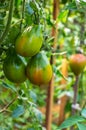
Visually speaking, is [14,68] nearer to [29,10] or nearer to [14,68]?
[14,68]

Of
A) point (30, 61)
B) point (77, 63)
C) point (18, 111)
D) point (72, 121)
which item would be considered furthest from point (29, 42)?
point (77, 63)

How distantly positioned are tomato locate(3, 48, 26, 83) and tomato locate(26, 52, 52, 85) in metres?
0.02

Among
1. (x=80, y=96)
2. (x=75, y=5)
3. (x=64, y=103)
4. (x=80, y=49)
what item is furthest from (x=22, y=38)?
(x=64, y=103)

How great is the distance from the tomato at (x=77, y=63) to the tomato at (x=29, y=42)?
→ 55 cm

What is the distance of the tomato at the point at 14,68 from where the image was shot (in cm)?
83

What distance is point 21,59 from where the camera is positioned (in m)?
0.86

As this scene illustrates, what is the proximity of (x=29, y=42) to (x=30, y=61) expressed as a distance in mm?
68

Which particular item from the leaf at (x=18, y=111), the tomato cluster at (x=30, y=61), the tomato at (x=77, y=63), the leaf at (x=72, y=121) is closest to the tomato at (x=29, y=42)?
the tomato cluster at (x=30, y=61)

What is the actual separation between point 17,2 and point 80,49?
2.04 feet

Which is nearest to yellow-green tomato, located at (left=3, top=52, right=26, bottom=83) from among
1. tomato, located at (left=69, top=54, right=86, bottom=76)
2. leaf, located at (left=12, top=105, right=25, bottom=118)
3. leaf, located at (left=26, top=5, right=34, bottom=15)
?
leaf, located at (left=26, top=5, right=34, bottom=15)

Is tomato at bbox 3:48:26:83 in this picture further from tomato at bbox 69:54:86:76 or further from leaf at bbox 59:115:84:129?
tomato at bbox 69:54:86:76

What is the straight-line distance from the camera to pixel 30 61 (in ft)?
2.75

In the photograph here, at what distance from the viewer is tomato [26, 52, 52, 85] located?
814 mm

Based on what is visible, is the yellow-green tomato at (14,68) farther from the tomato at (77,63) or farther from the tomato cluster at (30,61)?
the tomato at (77,63)
